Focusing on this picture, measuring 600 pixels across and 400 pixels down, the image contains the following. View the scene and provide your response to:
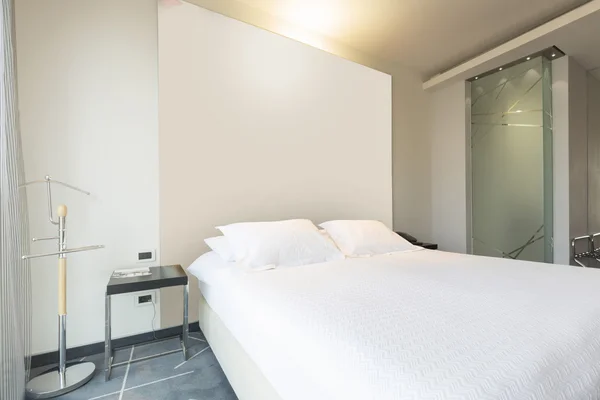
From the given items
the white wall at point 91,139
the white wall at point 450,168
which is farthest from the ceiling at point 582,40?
the white wall at point 91,139

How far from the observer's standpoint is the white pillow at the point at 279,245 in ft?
6.31

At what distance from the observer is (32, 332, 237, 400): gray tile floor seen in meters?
1.56

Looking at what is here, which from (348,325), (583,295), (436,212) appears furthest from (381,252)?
(436,212)

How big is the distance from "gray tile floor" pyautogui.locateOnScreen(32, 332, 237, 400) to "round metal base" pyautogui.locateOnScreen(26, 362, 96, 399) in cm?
4

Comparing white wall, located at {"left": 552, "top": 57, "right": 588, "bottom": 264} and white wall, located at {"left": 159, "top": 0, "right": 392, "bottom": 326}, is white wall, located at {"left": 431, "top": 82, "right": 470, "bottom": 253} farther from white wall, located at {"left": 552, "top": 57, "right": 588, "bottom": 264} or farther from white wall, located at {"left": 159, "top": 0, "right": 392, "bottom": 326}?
white wall, located at {"left": 159, "top": 0, "right": 392, "bottom": 326}

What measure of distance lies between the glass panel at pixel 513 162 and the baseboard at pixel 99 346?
352 centimetres

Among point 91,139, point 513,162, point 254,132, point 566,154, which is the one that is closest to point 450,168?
point 513,162

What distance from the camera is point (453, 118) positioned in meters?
3.84

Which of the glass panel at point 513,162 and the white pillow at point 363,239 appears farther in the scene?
the glass panel at point 513,162

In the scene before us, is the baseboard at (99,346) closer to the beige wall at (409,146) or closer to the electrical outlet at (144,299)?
the electrical outlet at (144,299)

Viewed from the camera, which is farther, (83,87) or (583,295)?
(83,87)

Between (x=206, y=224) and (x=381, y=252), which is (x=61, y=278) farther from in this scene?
(x=381, y=252)

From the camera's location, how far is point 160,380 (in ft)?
5.54

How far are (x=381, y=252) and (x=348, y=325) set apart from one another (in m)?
1.54
